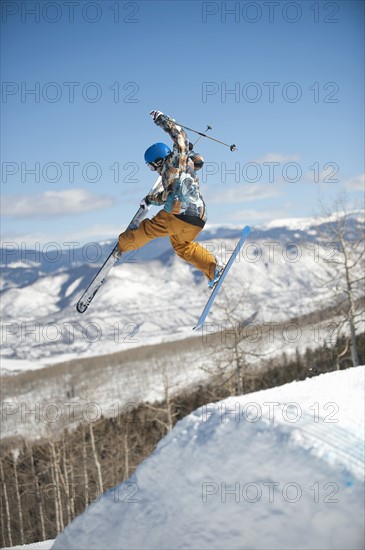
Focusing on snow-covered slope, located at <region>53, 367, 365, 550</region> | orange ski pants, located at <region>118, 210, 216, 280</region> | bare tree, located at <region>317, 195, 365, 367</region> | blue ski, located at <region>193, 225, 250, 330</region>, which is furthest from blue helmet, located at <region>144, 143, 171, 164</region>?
bare tree, located at <region>317, 195, 365, 367</region>

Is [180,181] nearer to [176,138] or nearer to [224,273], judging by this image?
[176,138]

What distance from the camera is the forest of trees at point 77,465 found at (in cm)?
2901

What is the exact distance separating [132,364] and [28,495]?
9117 centimetres

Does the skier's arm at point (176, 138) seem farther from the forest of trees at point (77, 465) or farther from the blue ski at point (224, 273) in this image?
the forest of trees at point (77, 465)

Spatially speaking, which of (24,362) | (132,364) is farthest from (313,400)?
(24,362)

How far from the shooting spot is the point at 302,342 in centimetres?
9738

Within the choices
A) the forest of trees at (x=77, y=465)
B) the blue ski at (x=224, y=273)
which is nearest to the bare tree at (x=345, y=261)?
the forest of trees at (x=77, y=465)

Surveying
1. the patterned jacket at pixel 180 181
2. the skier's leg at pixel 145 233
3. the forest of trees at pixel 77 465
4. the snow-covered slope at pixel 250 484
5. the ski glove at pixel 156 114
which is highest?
the ski glove at pixel 156 114

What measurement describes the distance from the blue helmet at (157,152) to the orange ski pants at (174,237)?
2.75ft

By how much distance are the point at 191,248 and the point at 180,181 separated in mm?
1378

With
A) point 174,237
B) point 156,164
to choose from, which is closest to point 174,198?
point 156,164

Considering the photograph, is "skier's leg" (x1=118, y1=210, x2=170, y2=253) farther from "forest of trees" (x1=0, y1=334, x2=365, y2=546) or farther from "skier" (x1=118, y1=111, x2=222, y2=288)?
"forest of trees" (x1=0, y1=334, x2=365, y2=546)

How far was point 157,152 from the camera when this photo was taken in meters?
6.78

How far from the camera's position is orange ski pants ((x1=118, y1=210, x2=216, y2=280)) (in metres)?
7.25
